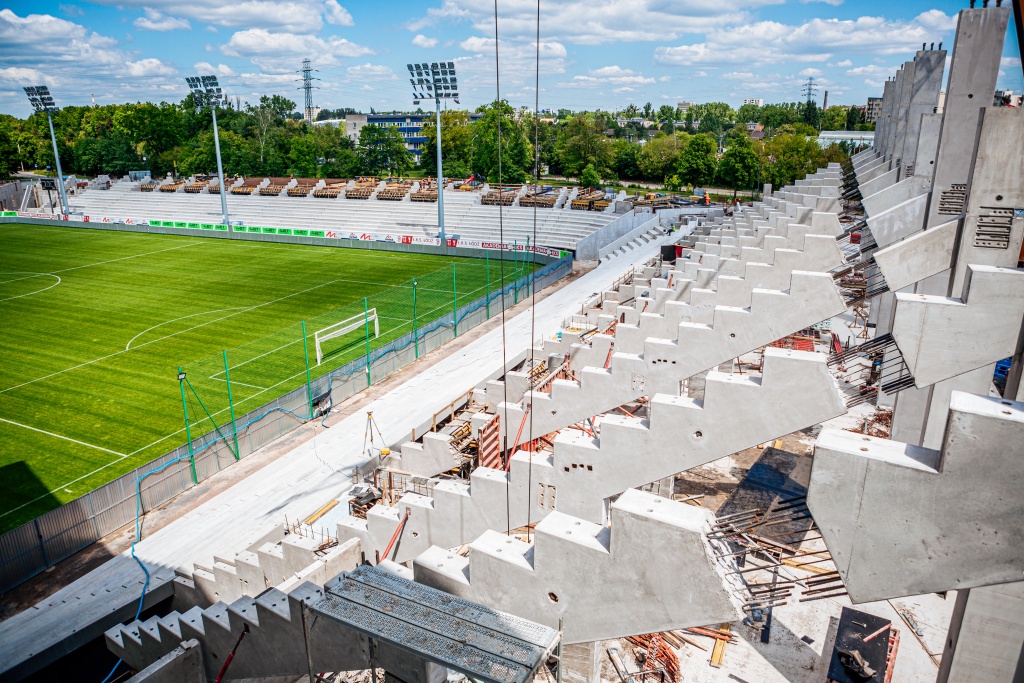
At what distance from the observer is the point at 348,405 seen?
73.3ft

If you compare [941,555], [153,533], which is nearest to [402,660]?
[941,555]

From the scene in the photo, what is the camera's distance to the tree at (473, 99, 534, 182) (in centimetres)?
7669

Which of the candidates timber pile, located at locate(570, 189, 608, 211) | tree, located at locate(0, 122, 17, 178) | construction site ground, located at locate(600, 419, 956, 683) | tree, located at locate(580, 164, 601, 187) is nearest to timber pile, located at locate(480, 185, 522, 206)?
timber pile, located at locate(570, 189, 608, 211)

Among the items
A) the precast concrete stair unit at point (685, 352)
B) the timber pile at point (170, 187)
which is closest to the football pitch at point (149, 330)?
the precast concrete stair unit at point (685, 352)

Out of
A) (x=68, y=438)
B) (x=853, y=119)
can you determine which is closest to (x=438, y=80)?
(x=68, y=438)

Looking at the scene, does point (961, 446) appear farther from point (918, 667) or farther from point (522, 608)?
point (918, 667)

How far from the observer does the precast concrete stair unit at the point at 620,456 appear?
787 cm

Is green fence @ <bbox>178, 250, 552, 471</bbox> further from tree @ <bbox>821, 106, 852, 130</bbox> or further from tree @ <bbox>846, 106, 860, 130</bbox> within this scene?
tree @ <bbox>821, 106, 852, 130</bbox>

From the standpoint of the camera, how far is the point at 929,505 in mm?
4332

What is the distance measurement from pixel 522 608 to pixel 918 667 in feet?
24.5

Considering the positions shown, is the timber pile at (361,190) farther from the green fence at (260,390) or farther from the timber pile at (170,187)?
the green fence at (260,390)

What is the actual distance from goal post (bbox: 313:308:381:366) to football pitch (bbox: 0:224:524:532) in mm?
359

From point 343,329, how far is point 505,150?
53063 mm

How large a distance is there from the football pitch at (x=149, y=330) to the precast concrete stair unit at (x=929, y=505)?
61.1 ft
